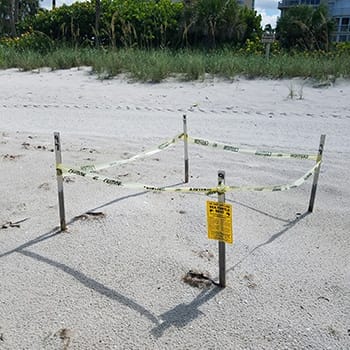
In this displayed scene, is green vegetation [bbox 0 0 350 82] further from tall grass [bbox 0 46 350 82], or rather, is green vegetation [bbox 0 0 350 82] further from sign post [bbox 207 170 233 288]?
sign post [bbox 207 170 233 288]

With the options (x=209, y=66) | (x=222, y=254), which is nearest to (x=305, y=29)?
(x=209, y=66)

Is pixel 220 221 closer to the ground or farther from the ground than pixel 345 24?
closer to the ground

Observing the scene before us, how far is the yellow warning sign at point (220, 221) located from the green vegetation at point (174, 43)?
8.27 m

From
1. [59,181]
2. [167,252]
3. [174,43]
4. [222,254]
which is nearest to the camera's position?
[222,254]

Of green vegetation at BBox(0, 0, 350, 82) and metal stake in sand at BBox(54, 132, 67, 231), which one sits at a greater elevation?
green vegetation at BBox(0, 0, 350, 82)

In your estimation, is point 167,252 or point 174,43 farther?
point 174,43

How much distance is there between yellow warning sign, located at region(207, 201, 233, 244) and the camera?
2546mm

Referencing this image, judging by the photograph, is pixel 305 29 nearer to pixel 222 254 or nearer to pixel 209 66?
pixel 209 66

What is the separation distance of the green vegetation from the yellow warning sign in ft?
27.1


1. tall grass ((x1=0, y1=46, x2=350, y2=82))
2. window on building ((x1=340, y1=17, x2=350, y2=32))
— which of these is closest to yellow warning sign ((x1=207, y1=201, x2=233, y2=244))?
tall grass ((x1=0, y1=46, x2=350, y2=82))

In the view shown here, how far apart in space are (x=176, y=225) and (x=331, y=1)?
5152 centimetres

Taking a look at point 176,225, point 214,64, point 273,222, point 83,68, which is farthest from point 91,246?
point 83,68

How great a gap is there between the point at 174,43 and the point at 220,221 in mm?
14072

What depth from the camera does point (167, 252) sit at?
321 centimetres
